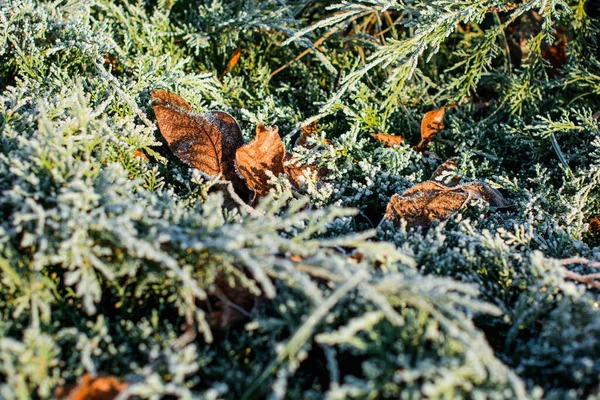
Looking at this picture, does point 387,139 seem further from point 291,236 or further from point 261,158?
point 291,236

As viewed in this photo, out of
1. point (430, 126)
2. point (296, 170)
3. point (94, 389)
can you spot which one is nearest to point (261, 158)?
point (296, 170)

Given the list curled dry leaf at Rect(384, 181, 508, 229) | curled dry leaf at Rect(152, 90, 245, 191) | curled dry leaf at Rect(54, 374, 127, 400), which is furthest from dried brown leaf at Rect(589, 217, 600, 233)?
curled dry leaf at Rect(54, 374, 127, 400)

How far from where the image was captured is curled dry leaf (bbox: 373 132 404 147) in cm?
282

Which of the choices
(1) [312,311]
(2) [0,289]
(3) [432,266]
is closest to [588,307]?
(3) [432,266]

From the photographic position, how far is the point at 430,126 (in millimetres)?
3002

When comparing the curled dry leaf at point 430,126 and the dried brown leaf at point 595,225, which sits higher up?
the curled dry leaf at point 430,126

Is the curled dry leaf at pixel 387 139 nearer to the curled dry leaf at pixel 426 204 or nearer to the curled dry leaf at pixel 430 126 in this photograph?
the curled dry leaf at pixel 430 126

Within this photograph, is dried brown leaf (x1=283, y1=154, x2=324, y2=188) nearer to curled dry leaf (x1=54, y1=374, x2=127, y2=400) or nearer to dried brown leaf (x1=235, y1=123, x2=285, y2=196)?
dried brown leaf (x1=235, y1=123, x2=285, y2=196)

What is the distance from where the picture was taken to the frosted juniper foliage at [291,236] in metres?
1.51

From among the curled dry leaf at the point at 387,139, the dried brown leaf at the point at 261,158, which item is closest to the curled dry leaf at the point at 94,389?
the dried brown leaf at the point at 261,158

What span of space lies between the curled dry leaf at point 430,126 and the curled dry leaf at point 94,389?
2.08 metres

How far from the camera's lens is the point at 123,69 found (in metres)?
2.94

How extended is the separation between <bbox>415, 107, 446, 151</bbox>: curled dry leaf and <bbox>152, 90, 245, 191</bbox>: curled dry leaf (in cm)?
108

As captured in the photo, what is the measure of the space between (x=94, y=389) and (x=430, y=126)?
7.38ft
